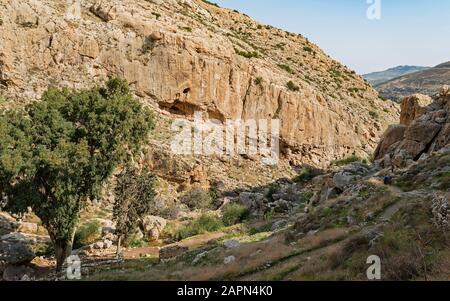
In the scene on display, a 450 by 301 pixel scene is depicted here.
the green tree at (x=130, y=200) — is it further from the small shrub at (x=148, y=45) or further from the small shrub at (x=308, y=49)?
the small shrub at (x=308, y=49)

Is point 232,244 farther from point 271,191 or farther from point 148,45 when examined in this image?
point 148,45

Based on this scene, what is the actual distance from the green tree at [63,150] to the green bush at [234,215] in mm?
14392

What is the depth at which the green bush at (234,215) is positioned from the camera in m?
Result: 39.1

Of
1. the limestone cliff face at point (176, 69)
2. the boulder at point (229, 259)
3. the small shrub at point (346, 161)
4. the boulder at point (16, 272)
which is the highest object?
the limestone cliff face at point (176, 69)

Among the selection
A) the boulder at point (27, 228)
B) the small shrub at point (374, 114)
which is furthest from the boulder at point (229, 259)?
the small shrub at point (374, 114)

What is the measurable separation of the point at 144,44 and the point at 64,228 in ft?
110

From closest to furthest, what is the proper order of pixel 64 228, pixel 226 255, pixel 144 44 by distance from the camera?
pixel 226 255
pixel 64 228
pixel 144 44

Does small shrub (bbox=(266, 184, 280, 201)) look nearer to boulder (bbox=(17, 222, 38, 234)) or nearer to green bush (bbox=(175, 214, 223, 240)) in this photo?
green bush (bbox=(175, 214, 223, 240))

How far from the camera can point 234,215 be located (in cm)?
3941

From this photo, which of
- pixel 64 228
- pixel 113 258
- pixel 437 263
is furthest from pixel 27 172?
pixel 437 263

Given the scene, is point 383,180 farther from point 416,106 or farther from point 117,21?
point 117,21

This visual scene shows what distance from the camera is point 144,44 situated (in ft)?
174

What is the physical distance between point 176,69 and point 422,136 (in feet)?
101
